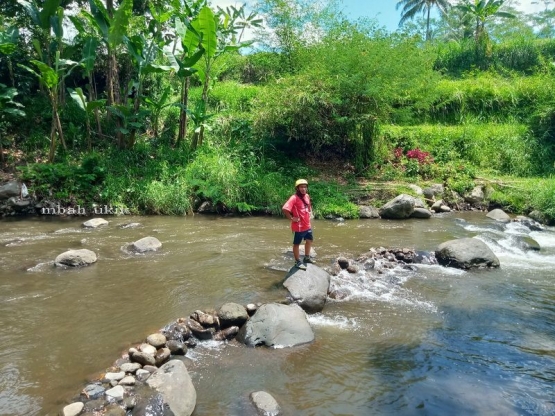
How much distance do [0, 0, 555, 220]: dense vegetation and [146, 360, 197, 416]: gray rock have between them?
932cm

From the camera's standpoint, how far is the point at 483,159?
18.2 meters

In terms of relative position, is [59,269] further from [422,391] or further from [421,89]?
[421,89]

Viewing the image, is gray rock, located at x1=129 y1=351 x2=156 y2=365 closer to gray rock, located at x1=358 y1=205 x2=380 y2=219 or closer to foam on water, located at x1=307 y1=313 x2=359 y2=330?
foam on water, located at x1=307 y1=313 x2=359 y2=330

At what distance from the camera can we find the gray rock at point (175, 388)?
4.30 m

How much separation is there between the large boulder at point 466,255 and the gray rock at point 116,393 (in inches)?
285

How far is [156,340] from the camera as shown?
548cm

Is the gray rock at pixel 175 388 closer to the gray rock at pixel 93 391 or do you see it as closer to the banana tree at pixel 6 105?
the gray rock at pixel 93 391

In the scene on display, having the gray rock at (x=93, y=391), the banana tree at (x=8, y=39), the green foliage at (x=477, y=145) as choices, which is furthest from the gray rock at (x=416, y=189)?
the banana tree at (x=8, y=39)

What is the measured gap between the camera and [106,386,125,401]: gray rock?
173 inches

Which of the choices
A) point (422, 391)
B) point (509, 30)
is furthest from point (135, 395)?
point (509, 30)

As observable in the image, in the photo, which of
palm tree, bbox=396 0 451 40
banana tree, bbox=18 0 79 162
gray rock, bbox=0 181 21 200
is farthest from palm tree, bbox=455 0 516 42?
gray rock, bbox=0 181 21 200

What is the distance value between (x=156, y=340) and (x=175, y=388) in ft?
3.82

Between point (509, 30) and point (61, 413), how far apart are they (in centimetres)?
4714

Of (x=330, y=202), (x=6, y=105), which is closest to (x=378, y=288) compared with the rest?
(x=330, y=202)
